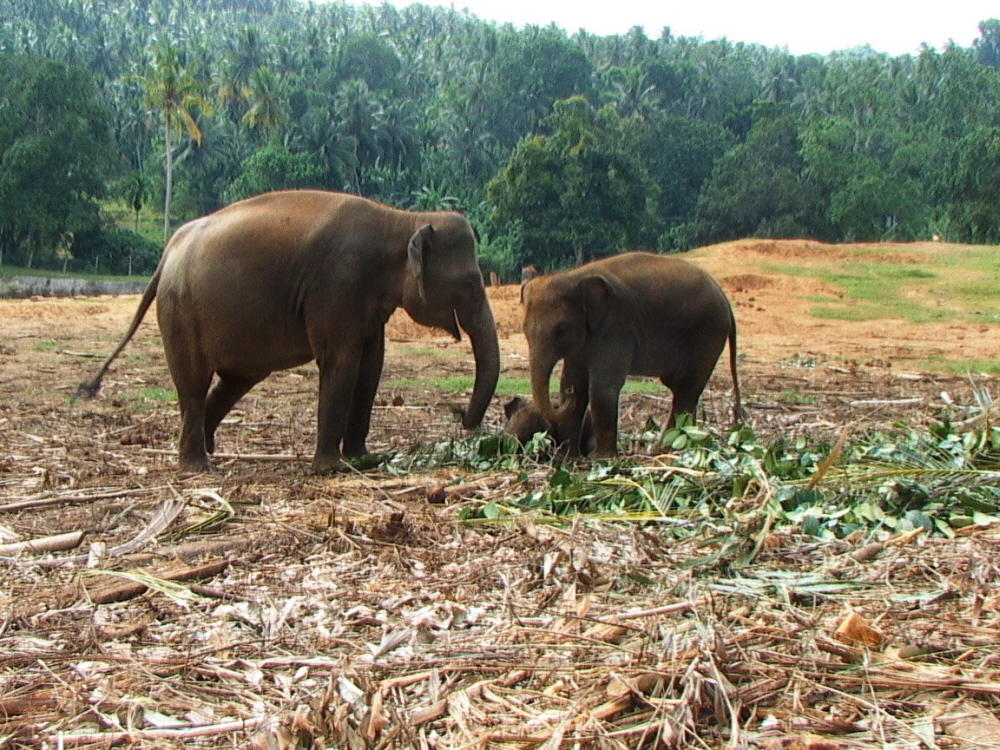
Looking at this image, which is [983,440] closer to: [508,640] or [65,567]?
[508,640]

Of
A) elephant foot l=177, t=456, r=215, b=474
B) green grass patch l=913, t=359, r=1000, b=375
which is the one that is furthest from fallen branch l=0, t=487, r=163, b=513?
green grass patch l=913, t=359, r=1000, b=375

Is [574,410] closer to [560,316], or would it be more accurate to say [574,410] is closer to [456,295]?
[560,316]

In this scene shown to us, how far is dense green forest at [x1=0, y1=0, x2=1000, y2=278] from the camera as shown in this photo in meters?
49.6

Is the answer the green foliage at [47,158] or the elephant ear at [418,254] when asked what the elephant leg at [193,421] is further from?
the green foliage at [47,158]

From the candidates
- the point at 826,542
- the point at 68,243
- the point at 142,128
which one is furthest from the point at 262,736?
the point at 142,128

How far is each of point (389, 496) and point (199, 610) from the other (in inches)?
79.5

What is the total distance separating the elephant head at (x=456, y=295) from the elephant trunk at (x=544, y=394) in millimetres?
364

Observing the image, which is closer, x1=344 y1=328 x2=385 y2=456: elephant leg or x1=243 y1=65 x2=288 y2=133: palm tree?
x1=344 y1=328 x2=385 y2=456: elephant leg

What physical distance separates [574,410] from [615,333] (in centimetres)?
58

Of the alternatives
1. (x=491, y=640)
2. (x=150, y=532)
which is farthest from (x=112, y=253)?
(x=491, y=640)

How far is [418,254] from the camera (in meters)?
7.00

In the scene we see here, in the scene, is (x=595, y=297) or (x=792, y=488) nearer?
(x=792, y=488)

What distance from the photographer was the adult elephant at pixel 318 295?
7094 millimetres

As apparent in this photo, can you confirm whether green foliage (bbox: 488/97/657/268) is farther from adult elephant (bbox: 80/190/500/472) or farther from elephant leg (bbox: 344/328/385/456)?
adult elephant (bbox: 80/190/500/472)
